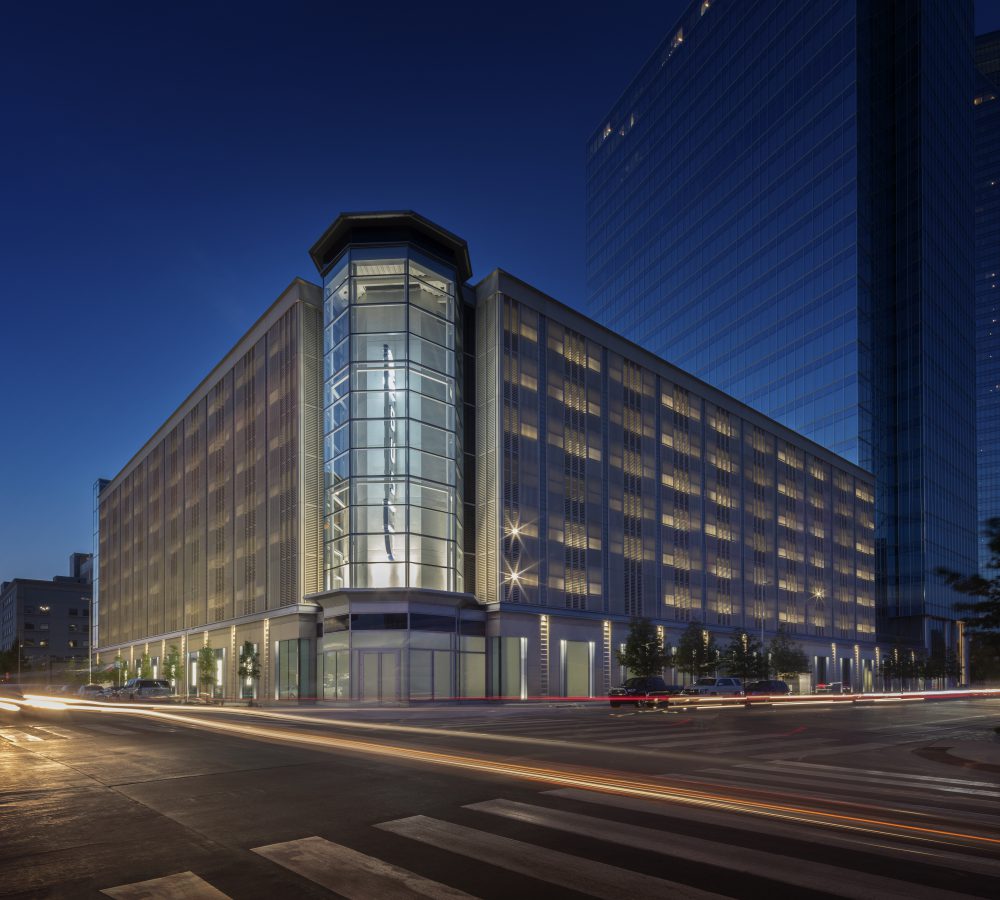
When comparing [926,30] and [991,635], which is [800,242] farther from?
[991,635]

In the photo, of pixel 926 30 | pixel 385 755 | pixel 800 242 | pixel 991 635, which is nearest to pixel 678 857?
pixel 385 755

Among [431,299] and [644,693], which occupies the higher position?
[431,299]

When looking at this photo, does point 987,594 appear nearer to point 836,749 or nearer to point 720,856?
point 836,749

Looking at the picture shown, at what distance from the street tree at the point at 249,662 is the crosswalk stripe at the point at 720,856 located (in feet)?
181

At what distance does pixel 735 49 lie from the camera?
125938 mm

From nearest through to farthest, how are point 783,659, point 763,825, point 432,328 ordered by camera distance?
point 763,825
point 432,328
point 783,659

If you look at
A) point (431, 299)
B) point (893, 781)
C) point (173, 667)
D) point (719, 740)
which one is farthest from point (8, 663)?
point (893, 781)

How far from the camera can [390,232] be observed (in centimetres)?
5791

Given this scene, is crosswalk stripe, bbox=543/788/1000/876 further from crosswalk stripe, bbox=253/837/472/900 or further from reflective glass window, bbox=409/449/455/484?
reflective glass window, bbox=409/449/455/484

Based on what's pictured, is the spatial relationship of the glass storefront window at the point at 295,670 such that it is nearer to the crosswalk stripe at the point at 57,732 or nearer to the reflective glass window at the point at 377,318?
the reflective glass window at the point at 377,318

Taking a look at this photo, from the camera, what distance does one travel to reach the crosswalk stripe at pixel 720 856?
307 inches

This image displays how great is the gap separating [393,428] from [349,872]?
4810 cm

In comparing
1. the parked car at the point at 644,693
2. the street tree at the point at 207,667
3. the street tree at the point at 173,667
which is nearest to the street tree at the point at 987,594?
the parked car at the point at 644,693

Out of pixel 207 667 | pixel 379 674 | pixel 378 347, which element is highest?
pixel 378 347
